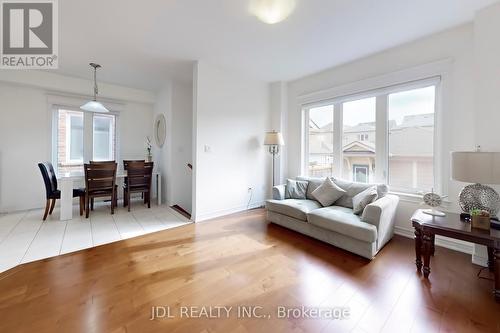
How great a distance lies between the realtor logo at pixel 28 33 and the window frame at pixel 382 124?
3833 millimetres

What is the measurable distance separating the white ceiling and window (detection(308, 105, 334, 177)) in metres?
0.80

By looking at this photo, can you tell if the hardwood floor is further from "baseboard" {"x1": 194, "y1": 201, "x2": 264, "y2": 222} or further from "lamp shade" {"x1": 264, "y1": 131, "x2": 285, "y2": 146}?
"lamp shade" {"x1": 264, "y1": 131, "x2": 285, "y2": 146}

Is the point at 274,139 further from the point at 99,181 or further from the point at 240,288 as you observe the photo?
the point at 99,181

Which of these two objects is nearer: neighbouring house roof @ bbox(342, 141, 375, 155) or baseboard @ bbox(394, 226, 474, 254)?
baseboard @ bbox(394, 226, 474, 254)

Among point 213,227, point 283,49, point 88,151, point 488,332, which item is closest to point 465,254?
point 488,332

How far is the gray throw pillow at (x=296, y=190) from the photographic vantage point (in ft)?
11.4

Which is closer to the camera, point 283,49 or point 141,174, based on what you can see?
point 283,49

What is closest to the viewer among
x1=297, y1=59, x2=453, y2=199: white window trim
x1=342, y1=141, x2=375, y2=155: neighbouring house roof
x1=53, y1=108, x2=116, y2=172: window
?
x1=297, y1=59, x2=453, y2=199: white window trim

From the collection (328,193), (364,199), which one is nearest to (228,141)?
(328,193)

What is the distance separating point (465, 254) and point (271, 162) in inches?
124

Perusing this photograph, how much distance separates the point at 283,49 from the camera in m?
3.00

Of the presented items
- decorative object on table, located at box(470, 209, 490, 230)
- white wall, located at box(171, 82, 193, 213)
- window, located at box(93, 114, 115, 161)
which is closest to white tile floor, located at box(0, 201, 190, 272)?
white wall, located at box(171, 82, 193, 213)

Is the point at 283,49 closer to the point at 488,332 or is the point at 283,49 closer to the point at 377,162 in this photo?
the point at 377,162

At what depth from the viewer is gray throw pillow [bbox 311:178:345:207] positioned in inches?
122
